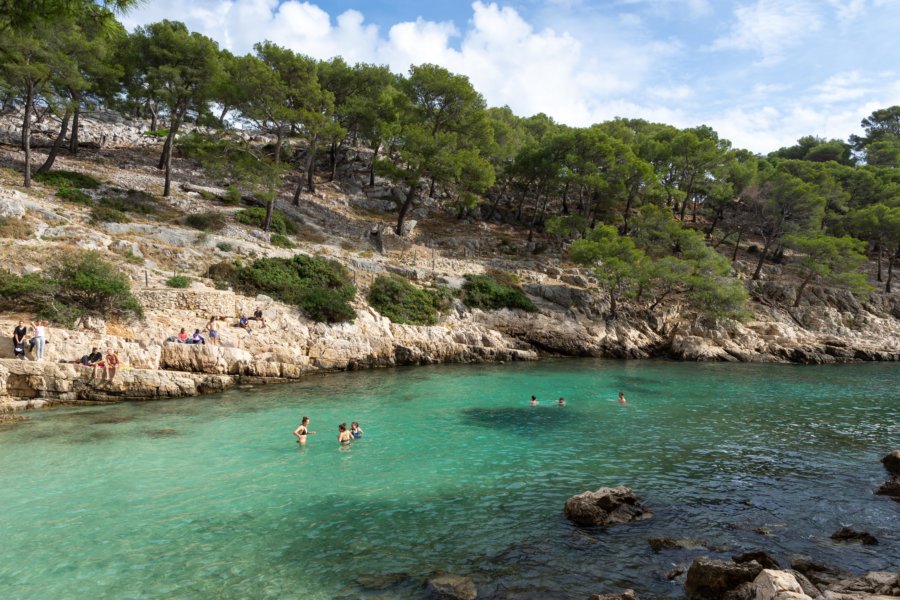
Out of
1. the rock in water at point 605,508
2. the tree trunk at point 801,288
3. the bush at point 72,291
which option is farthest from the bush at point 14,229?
the tree trunk at point 801,288

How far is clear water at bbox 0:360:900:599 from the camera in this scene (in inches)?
320

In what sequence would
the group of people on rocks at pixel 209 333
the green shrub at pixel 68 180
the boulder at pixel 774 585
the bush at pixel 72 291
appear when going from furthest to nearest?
the green shrub at pixel 68 180, the group of people on rocks at pixel 209 333, the bush at pixel 72 291, the boulder at pixel 774 585

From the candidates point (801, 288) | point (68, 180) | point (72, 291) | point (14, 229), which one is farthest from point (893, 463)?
point (68, 180)

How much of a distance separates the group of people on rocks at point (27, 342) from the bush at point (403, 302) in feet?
59.0

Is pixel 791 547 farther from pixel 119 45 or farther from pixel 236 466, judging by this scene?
pixel 119 45

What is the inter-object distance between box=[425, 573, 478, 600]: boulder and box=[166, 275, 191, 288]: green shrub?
24.1m

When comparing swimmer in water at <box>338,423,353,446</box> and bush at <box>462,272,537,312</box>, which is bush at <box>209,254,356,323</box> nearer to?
bush at <box>462,272,537,312</box>

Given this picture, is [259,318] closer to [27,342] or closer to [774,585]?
[27,342]

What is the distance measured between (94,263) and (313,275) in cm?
1234

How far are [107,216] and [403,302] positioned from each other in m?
20.4

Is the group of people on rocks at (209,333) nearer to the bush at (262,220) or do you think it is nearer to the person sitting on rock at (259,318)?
the person sitting on rock at (259,318)

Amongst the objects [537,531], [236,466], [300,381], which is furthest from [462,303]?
[537,531]

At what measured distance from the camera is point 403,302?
33844 millimetres

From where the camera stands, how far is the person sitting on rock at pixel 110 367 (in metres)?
18.7
